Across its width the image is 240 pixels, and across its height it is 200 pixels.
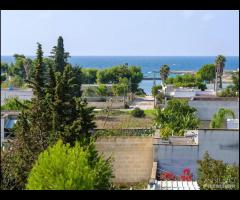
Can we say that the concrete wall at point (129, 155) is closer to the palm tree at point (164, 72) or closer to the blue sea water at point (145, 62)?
the palm tree at point (164, 72)

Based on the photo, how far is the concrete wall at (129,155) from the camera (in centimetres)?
883

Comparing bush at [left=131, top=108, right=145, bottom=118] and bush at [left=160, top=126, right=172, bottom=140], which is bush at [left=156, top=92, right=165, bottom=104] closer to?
bush at [left=131, top=108, right=145, bottom=118]

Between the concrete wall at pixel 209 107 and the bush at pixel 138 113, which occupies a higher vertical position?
the concrete wall at pixel 209 107

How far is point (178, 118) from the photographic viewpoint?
11359 millimetres

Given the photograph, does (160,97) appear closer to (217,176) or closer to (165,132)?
(165,132)

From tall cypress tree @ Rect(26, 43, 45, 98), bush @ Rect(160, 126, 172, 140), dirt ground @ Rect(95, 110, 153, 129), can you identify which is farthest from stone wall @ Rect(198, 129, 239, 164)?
dirt ground @ Rect(95, 110, 153, 129)

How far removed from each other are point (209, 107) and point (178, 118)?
7.14ft

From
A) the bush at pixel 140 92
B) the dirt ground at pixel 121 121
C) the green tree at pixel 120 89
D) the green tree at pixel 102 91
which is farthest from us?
the bush at pixel 140 92

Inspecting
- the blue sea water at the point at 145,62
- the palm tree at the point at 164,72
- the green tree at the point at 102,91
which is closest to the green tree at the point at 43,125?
the green tree at the point at 102,91

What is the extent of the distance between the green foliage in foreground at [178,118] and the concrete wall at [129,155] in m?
0.67

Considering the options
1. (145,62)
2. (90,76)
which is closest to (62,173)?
(90,76)

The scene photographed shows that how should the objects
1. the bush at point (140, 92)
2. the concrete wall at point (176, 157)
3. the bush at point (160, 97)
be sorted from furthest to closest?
1. the bush at point (140, 92)
2. the bush at point (160, 97)
3. the concrete wall at point (176, 157)
